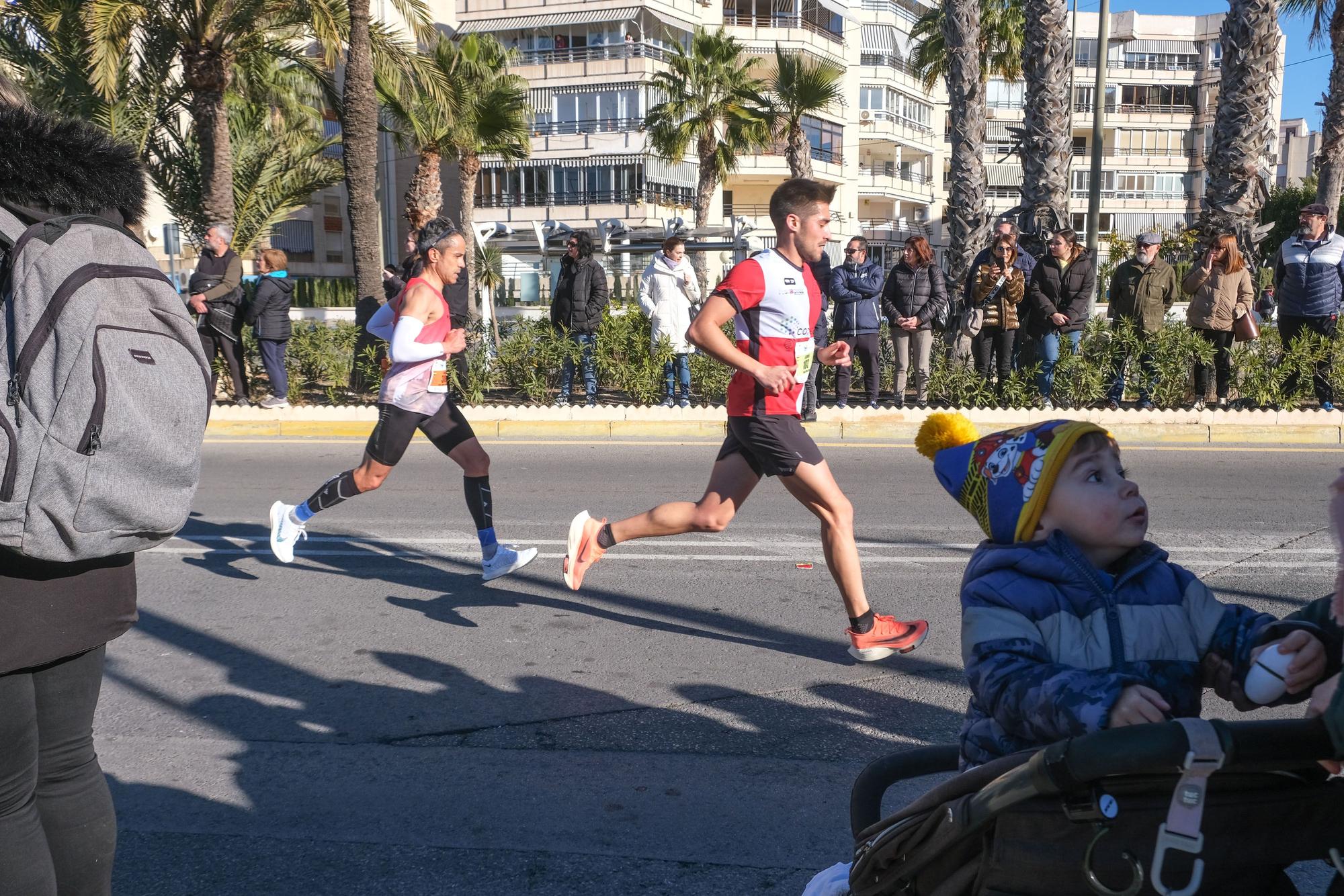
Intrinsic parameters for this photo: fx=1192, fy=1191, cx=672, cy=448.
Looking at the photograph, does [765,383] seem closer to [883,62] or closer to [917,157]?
[883,62]

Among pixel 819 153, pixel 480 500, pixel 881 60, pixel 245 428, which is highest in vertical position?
pixel 881 60

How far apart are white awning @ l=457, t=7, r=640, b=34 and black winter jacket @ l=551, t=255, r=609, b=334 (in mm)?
40811

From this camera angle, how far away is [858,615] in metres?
4.90

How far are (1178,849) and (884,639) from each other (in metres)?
3.40

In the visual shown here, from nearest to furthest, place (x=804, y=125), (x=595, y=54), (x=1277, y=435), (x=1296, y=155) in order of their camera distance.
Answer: (x=1277, y=435) → (x=595, y=54) → (x=804, y=125) → (x=1296, y=155)

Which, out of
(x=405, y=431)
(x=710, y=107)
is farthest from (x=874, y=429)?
(x=710, y=107)

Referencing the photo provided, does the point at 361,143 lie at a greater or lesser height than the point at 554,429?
greater

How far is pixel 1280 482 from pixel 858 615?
5.63m

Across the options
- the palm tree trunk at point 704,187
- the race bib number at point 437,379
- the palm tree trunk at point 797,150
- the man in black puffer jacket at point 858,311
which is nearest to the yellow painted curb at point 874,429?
the man in black puffer jacket at point 858,311

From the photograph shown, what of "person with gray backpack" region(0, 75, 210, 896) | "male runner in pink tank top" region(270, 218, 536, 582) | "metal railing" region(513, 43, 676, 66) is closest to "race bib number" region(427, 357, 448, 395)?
"male runner in pink tank top" region(270, 218, 536, 582)

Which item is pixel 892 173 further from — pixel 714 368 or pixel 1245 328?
pixel 1245 328

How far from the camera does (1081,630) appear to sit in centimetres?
210

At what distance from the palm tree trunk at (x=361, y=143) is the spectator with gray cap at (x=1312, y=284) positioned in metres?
10.6

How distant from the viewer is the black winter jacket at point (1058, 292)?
1224 cm
